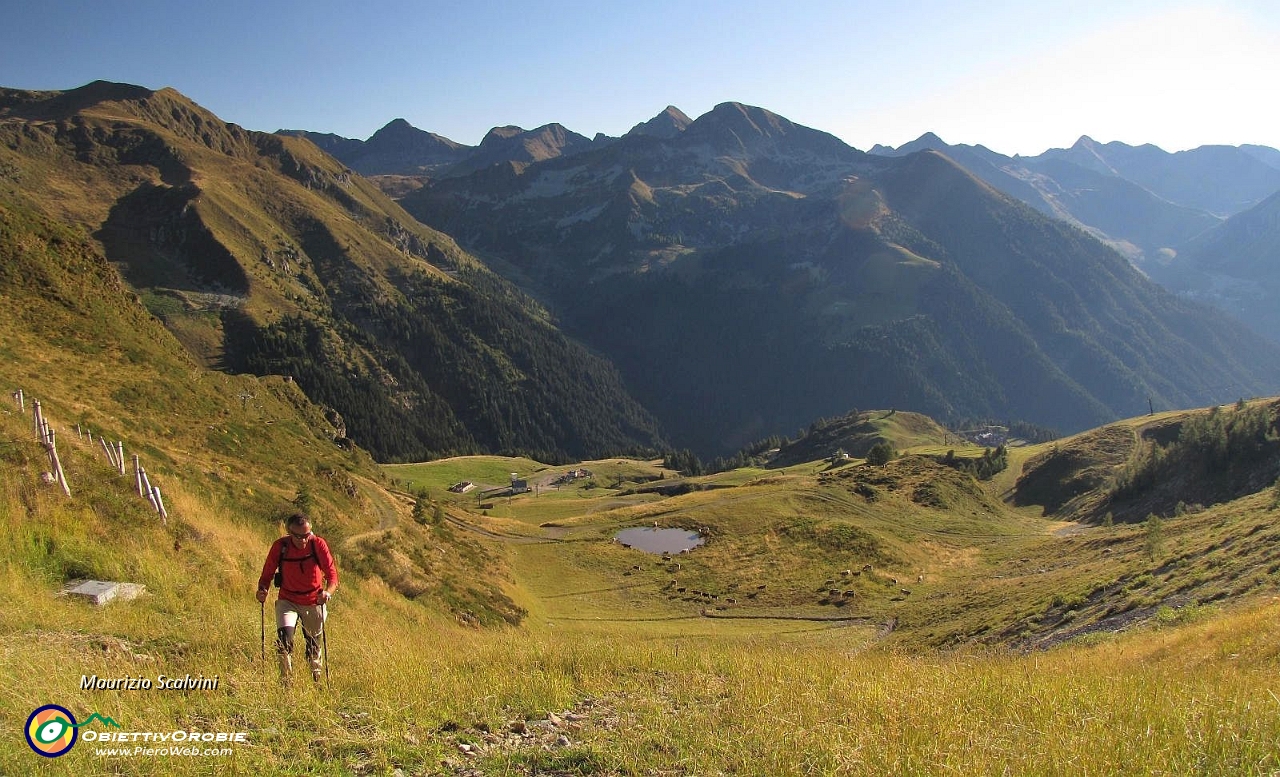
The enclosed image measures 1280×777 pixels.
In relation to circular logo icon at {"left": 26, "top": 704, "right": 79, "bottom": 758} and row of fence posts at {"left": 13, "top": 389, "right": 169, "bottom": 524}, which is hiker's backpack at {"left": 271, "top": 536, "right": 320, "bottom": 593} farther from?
row of fence posts at {"left": 13, "top": 389, "right": 169, "bottom": 524}

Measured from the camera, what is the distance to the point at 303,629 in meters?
11.2

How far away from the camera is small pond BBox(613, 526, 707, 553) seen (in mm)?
68938

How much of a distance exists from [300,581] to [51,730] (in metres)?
4.24

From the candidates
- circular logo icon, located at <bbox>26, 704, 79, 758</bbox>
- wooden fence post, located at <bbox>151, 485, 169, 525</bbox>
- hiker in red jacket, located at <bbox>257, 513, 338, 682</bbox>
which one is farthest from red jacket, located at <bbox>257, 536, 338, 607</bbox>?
wooden fence post, located at <bbox>151, 485, 169, 525</bbox>

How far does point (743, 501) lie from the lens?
8181cm

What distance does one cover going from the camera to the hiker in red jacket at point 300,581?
10.9m

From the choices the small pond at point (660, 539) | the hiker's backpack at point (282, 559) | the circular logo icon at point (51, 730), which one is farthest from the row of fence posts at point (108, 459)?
the small pond at point (660, 539)

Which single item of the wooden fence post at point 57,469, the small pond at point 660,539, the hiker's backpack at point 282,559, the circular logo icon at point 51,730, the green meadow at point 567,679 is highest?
the wooden fence post at point 57,469

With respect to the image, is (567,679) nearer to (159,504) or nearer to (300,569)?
(300,569)

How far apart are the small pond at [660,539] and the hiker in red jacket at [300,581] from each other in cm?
5833

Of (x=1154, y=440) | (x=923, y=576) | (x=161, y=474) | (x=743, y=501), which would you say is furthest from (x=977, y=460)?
(x=161, y=474)

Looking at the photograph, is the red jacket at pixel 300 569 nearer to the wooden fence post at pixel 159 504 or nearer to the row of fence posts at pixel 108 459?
the wooden fence post at pixel 159 504

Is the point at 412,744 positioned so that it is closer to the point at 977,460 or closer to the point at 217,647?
the point at 217,647

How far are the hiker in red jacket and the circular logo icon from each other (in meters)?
3.70
